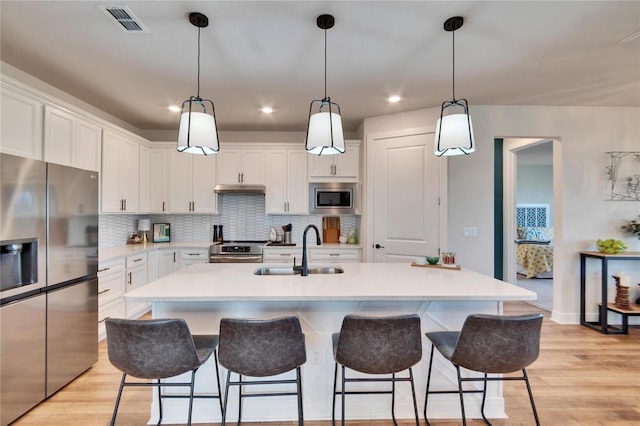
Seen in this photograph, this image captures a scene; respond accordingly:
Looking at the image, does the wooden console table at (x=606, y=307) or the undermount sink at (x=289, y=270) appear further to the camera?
the wooden console table at (x=606, y=307)

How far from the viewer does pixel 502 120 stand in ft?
12.2

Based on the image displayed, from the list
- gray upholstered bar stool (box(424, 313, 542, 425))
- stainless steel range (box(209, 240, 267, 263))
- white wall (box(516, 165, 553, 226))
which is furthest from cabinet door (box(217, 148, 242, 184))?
white wall (box(516, 165, 553, 226))

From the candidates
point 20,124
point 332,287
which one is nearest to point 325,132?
point 332,287

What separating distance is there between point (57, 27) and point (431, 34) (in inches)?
103

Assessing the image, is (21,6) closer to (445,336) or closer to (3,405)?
(3,405)

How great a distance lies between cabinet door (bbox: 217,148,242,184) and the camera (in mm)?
4531

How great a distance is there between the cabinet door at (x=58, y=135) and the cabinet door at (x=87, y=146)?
2.9 inches

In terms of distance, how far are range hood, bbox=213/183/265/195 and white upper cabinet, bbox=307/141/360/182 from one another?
80cm

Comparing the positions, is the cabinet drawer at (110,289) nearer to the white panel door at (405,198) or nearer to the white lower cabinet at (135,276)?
the white lower cabinet at (135,276)

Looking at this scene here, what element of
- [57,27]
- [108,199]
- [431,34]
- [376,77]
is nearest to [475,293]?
[431,34]

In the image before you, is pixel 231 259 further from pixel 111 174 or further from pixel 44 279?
pixel 44 279

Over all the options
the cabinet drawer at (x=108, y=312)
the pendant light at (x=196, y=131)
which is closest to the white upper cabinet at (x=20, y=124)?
the pendant light at (x=196, y=131)

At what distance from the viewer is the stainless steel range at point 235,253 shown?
4.17 meters

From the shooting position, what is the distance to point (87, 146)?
3.17m
